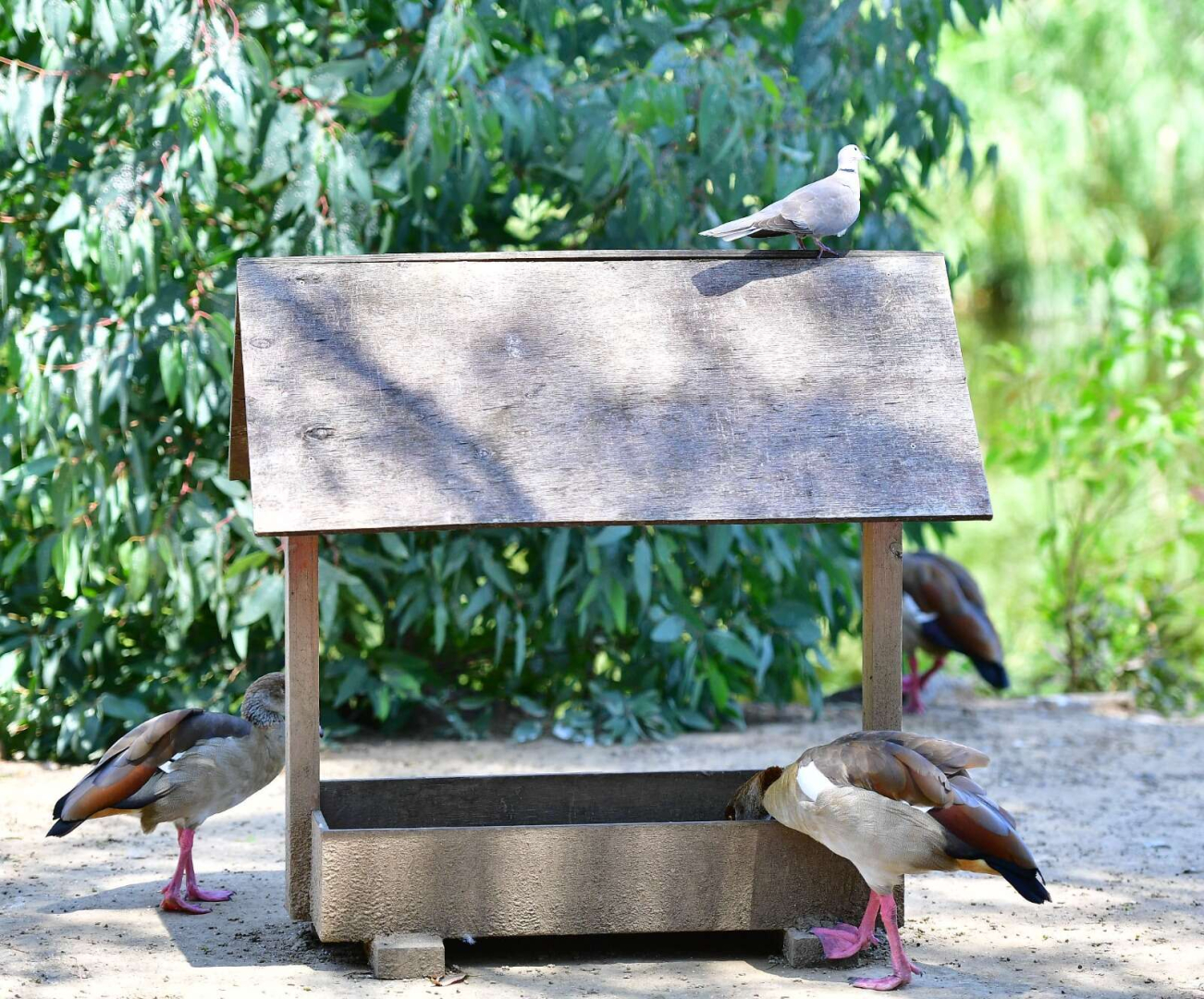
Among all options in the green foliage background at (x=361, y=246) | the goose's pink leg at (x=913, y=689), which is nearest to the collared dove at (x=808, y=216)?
the green foliage background at (x=361, y=246)

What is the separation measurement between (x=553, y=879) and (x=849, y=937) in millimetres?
848

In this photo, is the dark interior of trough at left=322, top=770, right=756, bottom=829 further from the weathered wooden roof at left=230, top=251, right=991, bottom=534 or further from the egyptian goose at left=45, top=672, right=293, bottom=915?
the weathered wooden roof at left=230, top=251, right=991, bottom=534

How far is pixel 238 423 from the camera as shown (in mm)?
4453

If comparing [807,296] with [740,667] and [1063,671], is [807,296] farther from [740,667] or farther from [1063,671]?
[1063,671]

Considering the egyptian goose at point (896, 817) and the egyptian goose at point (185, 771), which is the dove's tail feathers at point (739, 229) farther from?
the egyptian goose at point (185, 771)

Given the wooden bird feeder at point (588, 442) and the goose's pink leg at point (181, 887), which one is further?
the goose's pink leg at point (181, 887)

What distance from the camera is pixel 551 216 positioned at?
773 centimetres

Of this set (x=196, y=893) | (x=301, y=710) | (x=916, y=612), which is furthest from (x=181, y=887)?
(x=916, y=612)

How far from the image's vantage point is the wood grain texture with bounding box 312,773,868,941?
3.80 m

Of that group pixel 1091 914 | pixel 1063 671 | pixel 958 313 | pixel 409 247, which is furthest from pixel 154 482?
pixel 958 313

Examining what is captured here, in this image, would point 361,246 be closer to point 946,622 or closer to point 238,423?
point 238,423

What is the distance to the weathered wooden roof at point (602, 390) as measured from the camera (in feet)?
11.9

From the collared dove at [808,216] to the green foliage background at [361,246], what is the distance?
2.03 metres

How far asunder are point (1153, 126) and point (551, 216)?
30.1 feet
